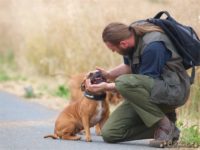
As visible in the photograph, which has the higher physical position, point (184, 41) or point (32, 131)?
point (184, 41)

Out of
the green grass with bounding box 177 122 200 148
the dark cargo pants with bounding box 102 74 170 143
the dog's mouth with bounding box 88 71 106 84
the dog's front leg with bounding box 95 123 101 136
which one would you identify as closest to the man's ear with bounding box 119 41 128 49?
the dark cargo pants with bounding box 102 74 170 143

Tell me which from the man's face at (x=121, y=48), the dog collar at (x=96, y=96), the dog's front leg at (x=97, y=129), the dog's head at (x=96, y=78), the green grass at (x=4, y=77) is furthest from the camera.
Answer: the green grass at (x=4, y=77)

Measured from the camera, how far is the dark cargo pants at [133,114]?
9.23 metres

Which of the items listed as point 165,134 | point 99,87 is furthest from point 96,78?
point 165,134

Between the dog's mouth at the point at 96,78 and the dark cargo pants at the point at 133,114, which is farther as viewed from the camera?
the dog's mouth at the point at 96,78

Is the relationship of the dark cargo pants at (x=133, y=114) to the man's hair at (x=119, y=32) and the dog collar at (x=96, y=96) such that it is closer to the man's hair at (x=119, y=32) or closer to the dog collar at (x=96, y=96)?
the dog collar at (x=96, y=96)

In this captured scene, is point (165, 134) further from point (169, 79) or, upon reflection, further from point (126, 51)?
point (126, 51)

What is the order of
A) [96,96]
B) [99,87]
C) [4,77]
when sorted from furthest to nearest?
[4,77] < [96,96] < [99,87]

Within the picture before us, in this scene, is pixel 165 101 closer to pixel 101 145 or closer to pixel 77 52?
pixel 101 145

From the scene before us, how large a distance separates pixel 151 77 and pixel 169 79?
0.71 feet

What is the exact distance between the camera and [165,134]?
30.6ft

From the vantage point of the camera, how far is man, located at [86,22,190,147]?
30.1 feet

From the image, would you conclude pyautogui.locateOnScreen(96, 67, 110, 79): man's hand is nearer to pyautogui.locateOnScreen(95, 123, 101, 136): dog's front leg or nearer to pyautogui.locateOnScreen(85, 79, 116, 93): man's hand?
pyautogui.locateOnScreen(85, 79, 116, 93): man's hand

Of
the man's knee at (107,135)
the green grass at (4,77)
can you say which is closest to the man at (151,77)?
the man's knee at (107,135)
